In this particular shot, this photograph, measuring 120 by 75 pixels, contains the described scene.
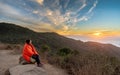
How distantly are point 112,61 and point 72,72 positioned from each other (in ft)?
6.01

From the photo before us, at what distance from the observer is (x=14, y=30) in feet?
330

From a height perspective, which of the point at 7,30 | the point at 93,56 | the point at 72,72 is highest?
the point at 7,30

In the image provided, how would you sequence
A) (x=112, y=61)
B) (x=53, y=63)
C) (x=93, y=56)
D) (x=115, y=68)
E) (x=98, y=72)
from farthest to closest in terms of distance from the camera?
(x=53, y=63) → (x=93, y=56) → (x=112, y=61) → (x=115, y=68) → (x=98, y=72)

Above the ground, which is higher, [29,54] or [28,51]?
[28,51]

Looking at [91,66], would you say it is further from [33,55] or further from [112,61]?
[33,55]

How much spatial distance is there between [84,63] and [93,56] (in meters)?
0.60

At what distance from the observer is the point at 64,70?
1141cm

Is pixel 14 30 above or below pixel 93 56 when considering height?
above

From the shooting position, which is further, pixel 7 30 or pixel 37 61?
pixel 7 30

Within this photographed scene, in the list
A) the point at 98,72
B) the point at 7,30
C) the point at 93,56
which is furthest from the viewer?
the point at 7,30

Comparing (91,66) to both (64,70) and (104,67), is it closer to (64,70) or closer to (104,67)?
(104,67)

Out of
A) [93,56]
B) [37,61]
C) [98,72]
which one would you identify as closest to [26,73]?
[37,61]

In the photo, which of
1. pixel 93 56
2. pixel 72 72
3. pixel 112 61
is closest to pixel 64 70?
pixel 72 72

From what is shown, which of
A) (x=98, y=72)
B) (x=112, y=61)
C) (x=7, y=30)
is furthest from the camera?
(x=7, y=30)
